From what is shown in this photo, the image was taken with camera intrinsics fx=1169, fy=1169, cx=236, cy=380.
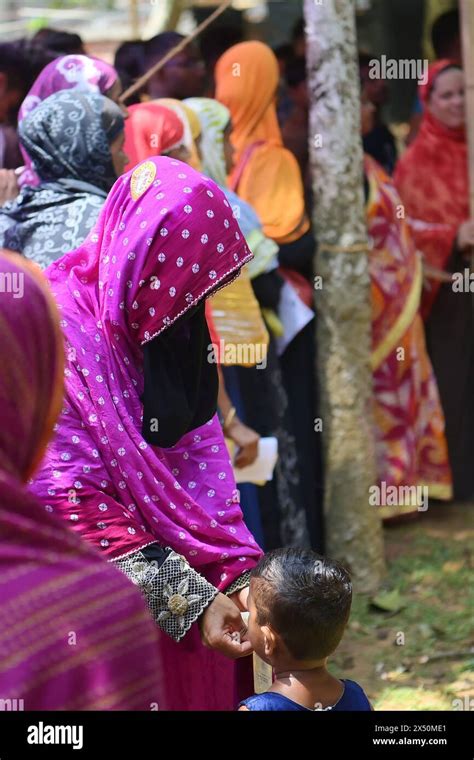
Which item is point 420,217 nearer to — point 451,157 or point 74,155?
point 451,157

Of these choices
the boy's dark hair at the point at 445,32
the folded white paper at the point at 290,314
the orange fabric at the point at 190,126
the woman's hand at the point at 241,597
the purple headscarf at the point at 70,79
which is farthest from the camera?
the boy's dark hair at the point at 445,32

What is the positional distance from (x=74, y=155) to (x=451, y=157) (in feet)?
8.94

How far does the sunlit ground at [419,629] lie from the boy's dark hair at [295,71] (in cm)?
222

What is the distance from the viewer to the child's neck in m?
2.25

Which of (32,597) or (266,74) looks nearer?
(32,597)

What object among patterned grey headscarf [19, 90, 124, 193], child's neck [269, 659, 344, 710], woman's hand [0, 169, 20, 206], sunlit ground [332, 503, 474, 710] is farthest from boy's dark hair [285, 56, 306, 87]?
child's neck [269, 659, 344, 710]

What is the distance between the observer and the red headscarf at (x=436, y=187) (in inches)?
219

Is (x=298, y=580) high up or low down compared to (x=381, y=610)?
up

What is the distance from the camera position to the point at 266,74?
4.97 m

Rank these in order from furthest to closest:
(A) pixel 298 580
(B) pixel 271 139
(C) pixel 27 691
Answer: (B) pixel 271 139 < (A) pixel 298 580 < (C) pixel 27 691

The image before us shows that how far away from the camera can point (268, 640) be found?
89.5 inches

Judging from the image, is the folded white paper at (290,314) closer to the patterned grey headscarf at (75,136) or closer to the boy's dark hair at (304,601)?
the patterned grey headscarf at (75,136)

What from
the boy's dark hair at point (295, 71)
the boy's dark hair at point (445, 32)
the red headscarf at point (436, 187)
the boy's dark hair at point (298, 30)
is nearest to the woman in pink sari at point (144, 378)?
the red headscarf at point (436, 187)

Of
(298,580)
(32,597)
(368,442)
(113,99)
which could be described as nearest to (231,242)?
(298,580)
